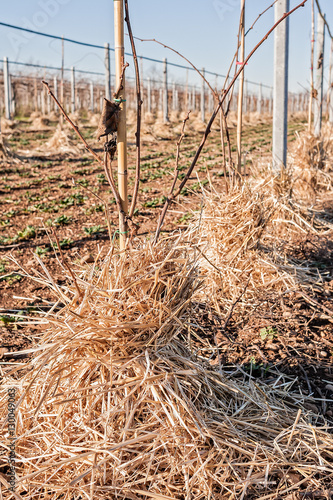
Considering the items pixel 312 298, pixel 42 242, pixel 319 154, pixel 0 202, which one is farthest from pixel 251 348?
pixel 0 202

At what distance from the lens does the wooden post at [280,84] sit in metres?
4.76

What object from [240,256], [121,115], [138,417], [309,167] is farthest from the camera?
[309,167]

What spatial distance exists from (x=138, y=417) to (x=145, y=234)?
3.49m

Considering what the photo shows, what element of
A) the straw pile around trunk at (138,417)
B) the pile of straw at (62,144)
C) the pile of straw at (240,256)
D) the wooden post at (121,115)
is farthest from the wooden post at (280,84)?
the pile of straw at (62,144)

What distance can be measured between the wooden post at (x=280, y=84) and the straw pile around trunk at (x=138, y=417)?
3.36m

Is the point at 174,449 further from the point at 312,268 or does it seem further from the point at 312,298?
the point at 312,268

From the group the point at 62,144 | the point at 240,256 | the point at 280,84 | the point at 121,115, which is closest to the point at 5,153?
the point at 62,144

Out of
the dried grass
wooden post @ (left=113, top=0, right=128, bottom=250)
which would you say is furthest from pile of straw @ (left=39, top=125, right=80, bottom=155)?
wooden post @ (left=113, top=0, right=128, bottom=250)

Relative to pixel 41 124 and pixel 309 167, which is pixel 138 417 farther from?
pixel 41 124

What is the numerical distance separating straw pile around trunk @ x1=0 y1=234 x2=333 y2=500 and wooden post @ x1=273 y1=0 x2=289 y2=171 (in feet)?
11.0

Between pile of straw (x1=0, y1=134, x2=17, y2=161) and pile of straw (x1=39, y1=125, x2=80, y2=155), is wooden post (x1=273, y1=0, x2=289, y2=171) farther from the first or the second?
pile of straw (x1=39, y1=125, x2=80, y2=155)

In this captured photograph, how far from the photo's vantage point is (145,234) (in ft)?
16.3

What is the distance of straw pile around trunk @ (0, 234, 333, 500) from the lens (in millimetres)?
1455

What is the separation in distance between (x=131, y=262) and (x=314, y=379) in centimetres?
128
